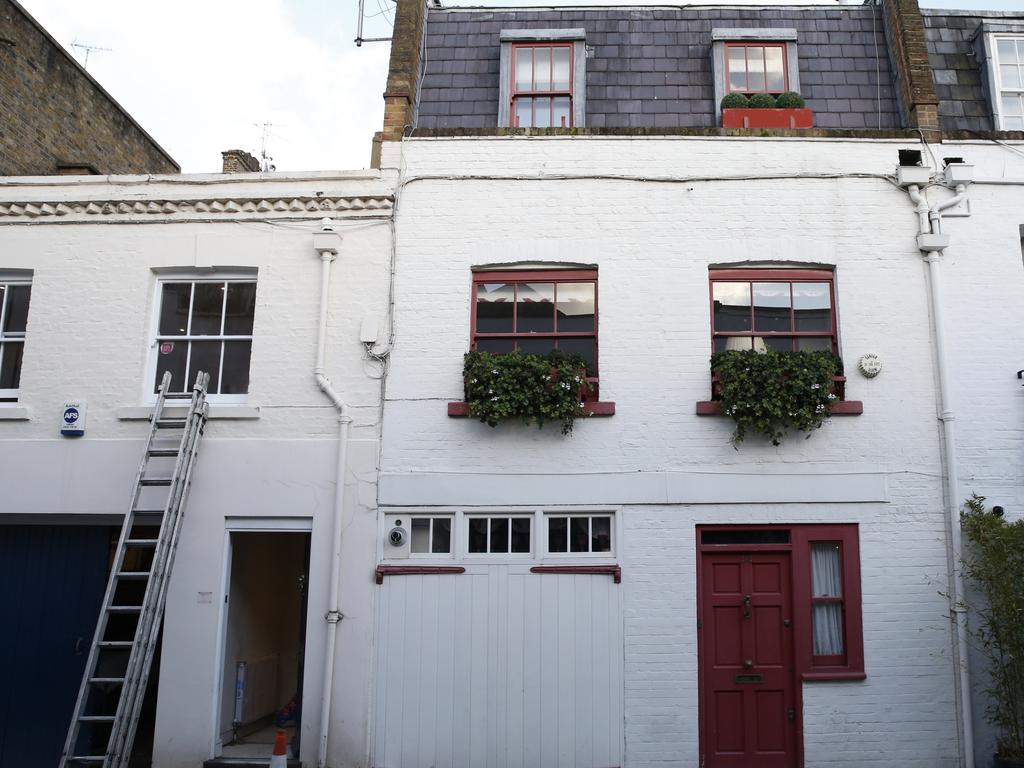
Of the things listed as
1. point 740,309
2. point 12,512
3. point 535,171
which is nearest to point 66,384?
point 12,512

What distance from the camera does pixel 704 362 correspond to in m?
9.69

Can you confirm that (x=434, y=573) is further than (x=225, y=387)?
No

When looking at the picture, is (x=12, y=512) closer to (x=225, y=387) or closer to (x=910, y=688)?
(x=225, y=387)

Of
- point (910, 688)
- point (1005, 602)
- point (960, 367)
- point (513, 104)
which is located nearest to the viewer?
point (1005, 602)

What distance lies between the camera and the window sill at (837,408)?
943 centimetres

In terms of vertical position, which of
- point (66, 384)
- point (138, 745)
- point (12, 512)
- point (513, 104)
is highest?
point (513, 104)

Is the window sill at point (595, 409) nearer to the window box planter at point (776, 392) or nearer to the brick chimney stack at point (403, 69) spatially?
the window box planter at point (776, 392)

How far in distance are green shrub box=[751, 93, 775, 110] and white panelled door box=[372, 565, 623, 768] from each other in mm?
6009

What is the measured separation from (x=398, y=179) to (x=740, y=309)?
4.33 metres

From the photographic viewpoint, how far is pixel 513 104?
11.0 meters

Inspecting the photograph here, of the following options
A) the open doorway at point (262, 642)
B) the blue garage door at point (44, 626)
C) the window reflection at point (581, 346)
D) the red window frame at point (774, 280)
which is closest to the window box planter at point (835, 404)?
the red window frame at point (774, 280)

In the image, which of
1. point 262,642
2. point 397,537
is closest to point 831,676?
point 397,537

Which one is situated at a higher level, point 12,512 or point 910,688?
point 12,512

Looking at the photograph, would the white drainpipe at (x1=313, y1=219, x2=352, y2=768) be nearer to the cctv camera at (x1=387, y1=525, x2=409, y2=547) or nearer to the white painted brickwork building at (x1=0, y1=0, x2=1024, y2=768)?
the white painted brickwork building at (x1=0, y1=0, x2=1024, y2=768)
